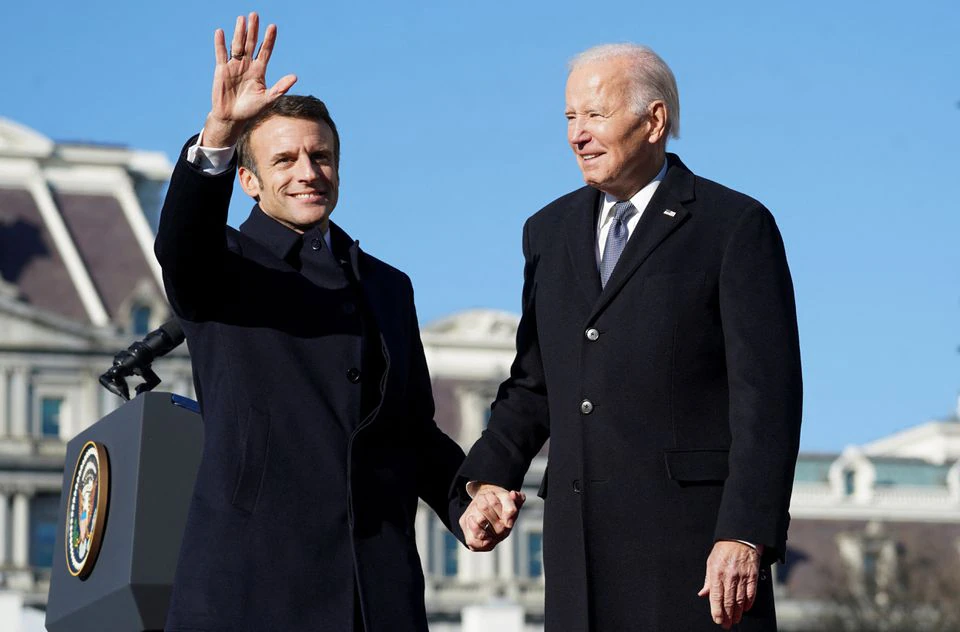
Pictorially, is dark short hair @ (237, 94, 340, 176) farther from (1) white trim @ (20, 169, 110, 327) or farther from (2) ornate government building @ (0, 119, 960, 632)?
(1) white trim @ (20, 169, 110, 327)

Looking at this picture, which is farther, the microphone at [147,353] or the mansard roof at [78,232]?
the mansard roof at [78,232]

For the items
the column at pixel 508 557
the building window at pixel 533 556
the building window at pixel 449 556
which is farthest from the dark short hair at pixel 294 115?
the building window at pixel 533 556

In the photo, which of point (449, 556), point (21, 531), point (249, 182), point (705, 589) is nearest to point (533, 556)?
point (449, 556)

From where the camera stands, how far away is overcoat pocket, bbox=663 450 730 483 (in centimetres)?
448

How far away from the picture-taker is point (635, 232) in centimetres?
469

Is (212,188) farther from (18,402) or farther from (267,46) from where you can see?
(18,402)

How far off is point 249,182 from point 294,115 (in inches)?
9.0

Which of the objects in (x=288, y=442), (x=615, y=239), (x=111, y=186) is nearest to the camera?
(x=615, y=239)

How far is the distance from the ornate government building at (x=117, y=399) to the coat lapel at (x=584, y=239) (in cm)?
4289

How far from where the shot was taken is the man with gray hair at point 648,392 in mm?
4398

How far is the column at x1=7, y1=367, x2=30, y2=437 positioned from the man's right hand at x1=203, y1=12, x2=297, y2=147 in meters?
46.9

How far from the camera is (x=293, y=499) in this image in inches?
192

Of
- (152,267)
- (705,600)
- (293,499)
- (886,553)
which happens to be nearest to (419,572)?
(293,499)

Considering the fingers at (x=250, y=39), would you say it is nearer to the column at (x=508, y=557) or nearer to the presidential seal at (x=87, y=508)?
the presidential seal at (x=87, y=508)
